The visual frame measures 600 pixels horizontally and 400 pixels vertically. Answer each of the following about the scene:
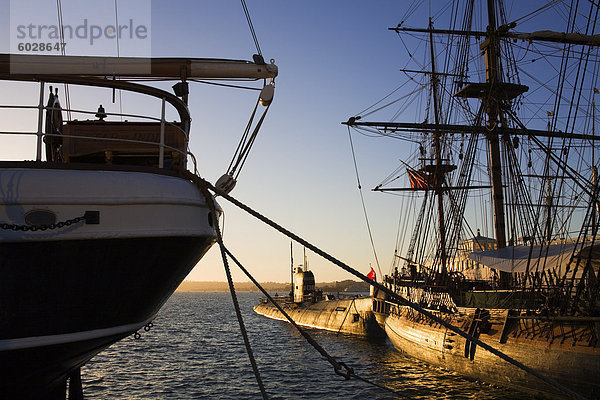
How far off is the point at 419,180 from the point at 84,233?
123 ft

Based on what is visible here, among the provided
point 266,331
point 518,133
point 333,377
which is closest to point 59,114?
point 333,377

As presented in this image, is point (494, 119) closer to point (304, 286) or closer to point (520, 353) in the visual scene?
point (520, 353)

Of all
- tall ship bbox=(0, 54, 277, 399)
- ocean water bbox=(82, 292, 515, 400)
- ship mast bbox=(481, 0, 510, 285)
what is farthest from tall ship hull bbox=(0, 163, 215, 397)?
ship mast bbox=(481, 0, 510, 285)

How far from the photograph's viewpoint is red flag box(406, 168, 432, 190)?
132ft

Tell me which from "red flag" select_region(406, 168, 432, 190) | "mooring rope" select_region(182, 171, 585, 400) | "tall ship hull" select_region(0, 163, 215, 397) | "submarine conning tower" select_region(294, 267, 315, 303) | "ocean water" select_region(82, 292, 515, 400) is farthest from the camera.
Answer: "submarine conning tower" select_region(294, 267, 315, 303)

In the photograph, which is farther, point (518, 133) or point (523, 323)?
point (518, 133)

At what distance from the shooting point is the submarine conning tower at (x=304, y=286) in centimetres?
6091

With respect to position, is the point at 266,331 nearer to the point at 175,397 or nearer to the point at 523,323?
the point at 175,397

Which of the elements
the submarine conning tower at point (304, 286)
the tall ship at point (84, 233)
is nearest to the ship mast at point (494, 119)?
the tall ship at point (84, 233)

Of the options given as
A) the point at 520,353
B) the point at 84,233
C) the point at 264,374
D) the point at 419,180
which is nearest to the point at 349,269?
the point at 84,233

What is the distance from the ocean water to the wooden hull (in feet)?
2.01

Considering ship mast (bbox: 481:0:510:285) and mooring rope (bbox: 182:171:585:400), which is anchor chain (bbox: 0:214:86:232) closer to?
mooring rope (bbox: 182:171:585:400)

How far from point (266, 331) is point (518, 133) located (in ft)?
111

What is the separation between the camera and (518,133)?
2947 centimetres
